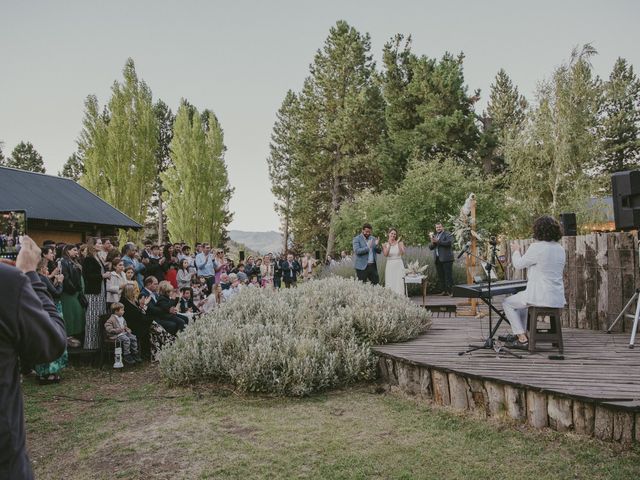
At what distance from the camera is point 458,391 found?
4.96 m

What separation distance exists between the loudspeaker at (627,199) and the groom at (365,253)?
205 inches

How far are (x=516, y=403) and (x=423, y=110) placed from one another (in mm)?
28565

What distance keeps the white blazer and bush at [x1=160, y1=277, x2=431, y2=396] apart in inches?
78.8

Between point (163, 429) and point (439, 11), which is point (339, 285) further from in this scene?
point (439, 11)

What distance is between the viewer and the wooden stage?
3.88 m

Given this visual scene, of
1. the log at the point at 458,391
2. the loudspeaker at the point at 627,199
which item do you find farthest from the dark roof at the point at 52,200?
the loudspeaker at the point at 627,199

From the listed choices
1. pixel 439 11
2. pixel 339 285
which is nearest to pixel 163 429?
pixel 339 285

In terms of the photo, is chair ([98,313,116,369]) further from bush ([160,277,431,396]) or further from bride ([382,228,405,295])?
bride ([382,228,405,295])

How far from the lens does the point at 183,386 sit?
625 centimetres

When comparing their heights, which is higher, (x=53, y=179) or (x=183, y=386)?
(x=53, y=179)

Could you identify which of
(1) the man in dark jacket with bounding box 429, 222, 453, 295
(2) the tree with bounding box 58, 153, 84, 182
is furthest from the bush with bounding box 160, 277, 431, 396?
(2) the tree with bounding box 58, 153, 84, 182

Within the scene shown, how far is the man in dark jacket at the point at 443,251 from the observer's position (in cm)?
1213

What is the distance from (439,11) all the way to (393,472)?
14.4 meters

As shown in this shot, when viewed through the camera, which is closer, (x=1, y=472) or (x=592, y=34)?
(x=1, y=472)
